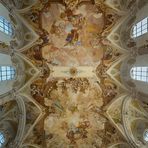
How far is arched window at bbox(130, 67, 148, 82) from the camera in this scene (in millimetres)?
22383

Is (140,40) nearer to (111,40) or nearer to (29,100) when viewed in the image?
(111,40)

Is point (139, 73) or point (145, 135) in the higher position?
point (139, 73)

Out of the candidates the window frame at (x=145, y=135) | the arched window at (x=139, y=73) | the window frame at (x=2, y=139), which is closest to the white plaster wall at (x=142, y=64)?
the arched window at (x=139, y=73)

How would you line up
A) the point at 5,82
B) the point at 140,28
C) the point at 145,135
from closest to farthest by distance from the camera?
the point at 5,82 < the point at 140,28 < the point at 145,135

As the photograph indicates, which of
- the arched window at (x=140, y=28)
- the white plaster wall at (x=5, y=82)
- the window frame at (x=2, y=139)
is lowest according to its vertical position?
the window frame at (x=2, y=139)

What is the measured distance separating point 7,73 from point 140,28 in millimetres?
9418

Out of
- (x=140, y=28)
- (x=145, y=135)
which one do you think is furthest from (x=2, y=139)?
(x=140, y=28)

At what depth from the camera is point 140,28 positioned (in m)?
22.5

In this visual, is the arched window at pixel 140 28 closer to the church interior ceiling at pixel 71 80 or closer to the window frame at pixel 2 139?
the church interior ceiling at pixel 71 80

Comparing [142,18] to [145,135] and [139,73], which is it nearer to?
[139,73]

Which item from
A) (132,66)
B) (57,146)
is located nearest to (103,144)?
(57,146)

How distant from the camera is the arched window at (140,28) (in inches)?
856

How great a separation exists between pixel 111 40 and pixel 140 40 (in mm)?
2663

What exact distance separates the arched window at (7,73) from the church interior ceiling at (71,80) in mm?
1240
